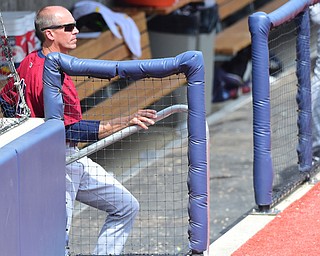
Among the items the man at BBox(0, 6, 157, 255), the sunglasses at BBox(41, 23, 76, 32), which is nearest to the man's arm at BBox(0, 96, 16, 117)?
the man at BBox(0, 6, 157, 255)

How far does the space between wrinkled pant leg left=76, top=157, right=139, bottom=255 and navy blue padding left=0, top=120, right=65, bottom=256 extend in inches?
15.9

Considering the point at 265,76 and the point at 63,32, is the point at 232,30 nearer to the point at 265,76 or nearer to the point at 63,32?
the point at 265,76

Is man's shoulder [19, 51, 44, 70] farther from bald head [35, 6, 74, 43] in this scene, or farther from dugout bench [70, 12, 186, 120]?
dugout bench [70, 12, 186, 120]

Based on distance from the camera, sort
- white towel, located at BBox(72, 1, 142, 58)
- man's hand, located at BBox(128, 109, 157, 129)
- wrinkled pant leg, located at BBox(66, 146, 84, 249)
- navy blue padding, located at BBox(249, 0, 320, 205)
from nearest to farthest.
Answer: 1. man's hand, located at BBox(128, 109, 157, 129)
2. wrinkled pant leg, located at BBox(66, 146, 84, 249)
3. navy blue padding, located at BBox(249, 0, 320, 205)
4. white towel, located at BBox(72, 1, 142, 58)

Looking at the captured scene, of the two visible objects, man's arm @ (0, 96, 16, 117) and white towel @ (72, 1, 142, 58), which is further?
white towel @ (72, 1, 142, 58)

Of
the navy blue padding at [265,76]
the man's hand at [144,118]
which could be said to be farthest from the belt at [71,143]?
the navy blue padding at [265,76]

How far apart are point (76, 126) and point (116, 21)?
3.94 m

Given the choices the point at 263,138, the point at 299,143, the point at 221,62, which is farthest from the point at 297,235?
the point at 221,62

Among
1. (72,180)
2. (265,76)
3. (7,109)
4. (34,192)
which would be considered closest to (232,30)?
(265,76)

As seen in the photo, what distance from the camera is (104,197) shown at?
17.6 ft

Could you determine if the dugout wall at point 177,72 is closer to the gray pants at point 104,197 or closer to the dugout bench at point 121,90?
the gray pants at point 104,197

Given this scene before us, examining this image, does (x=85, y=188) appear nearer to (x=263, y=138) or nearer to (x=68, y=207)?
(x=68, y=207)

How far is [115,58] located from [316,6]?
2.32 m

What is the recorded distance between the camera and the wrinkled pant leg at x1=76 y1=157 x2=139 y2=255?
5332 mm
